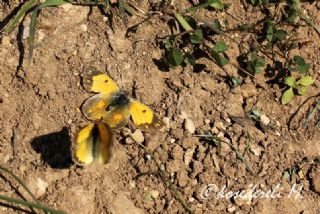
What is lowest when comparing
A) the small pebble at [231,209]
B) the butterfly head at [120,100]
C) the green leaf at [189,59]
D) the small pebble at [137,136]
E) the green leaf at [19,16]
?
the small pebble at [231,209]

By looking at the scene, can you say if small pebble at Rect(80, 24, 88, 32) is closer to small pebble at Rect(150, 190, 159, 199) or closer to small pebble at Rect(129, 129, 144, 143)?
small pebble at Rect(129, 129, 144, 143)

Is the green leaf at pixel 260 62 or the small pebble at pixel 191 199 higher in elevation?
the green leaf at pixel 260 62

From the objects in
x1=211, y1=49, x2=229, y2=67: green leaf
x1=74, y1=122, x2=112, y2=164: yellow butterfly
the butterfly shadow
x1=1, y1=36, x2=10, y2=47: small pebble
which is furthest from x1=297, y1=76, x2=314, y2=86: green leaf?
x1=1, y1=36, x2=10, y2=47: small pebble

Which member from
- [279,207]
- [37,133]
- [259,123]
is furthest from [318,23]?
[37,133]

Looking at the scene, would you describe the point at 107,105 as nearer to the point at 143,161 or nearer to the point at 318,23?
the point at 143,161

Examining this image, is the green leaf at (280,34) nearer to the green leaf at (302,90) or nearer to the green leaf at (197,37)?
the green leaf at (302,90)

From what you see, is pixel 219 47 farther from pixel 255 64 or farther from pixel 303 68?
pixel 303 68

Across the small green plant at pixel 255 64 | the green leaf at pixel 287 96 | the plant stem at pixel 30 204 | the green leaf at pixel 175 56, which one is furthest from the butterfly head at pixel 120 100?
the green leaf at pixel 287 96

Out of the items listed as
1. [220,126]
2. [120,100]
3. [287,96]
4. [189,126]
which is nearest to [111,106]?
[120,100]
